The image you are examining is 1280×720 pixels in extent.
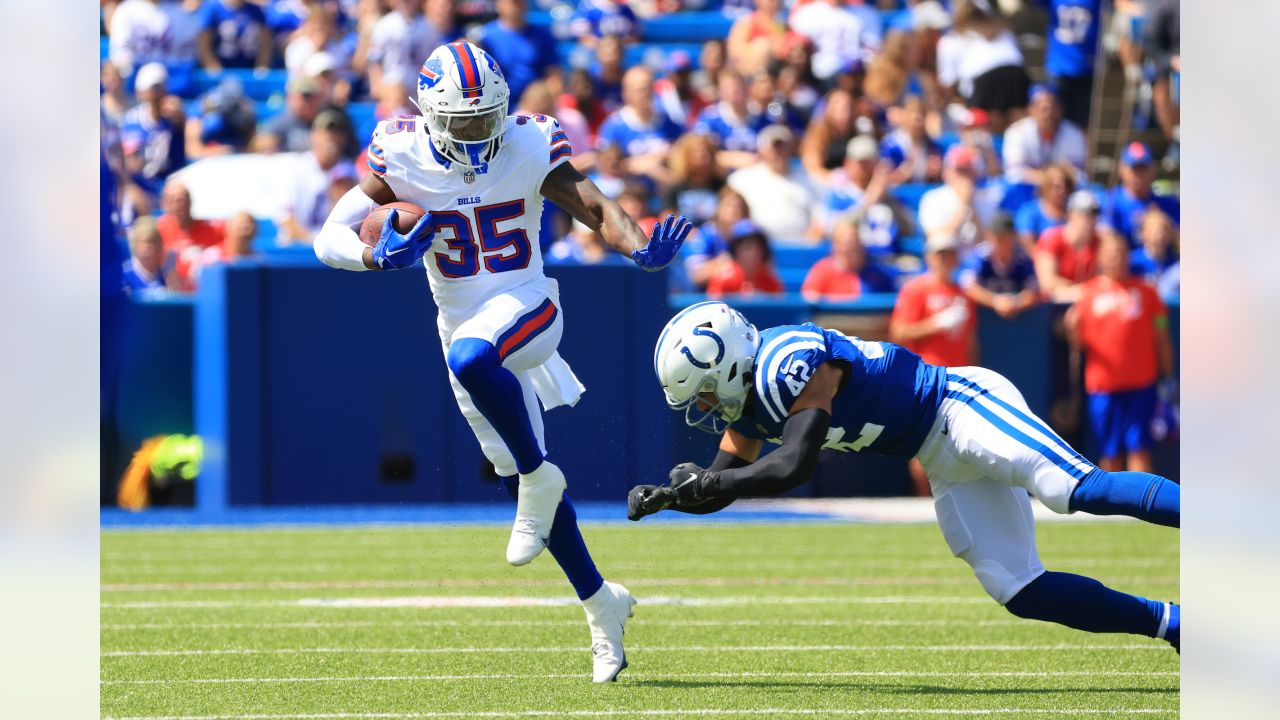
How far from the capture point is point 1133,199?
11.7 meters

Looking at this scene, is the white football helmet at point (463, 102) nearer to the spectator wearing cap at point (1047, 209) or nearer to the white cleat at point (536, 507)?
the white cleat at point (536, 507)

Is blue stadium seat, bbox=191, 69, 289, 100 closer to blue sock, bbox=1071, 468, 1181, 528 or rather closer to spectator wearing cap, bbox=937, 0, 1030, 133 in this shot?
spectator wearing cap, bbox=937, 0, 1030, 133

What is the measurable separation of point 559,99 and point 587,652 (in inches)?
268

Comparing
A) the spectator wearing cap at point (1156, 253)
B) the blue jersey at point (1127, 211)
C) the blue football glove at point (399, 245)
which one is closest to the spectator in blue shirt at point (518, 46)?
the blue jersey at point (1127, 211)

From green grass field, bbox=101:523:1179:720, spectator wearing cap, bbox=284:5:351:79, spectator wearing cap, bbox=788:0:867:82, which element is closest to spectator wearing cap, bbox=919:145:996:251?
spectator wearing cap, bbox=788:0:867:82

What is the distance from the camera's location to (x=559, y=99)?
12.0 m

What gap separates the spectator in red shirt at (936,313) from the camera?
10.4 m

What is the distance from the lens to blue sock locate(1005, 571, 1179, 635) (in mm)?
4625

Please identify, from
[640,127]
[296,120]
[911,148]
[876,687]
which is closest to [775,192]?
[640,127]

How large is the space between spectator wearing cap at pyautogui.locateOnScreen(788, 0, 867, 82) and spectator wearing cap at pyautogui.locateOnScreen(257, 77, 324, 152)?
3467 mm

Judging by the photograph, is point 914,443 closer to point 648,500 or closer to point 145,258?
point 648,500

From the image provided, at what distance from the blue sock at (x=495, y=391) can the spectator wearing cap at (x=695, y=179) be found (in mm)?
6124
